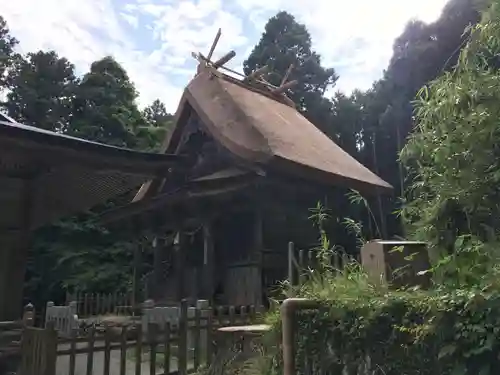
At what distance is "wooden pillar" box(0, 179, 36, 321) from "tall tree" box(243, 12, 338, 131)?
19.9 meters

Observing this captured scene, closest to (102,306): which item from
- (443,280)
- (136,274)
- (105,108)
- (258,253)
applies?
(136,274)

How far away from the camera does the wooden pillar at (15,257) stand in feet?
19.7

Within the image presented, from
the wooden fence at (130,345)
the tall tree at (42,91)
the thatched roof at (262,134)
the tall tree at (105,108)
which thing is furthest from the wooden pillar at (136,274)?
the tall tree at (42,91)

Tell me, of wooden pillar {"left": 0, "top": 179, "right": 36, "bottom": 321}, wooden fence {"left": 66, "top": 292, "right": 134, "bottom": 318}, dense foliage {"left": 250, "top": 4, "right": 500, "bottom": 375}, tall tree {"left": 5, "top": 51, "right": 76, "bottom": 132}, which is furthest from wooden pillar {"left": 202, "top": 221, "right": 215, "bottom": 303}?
tall tree {"left": 5, "top": 51, "right": 76, "bottom": 132}

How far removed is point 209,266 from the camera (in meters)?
10.9

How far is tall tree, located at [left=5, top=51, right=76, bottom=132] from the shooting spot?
2133 centimetres

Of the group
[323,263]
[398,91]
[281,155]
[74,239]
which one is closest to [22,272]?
[323,263]

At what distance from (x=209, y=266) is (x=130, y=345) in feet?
18.4

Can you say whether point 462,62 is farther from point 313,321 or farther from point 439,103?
point 313,321

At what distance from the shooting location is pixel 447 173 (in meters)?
3.31

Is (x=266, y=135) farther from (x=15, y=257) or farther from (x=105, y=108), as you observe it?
(x=105, y=108)

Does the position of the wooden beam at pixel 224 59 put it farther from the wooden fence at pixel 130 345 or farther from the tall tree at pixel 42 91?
the tall tree at pixel 42 91

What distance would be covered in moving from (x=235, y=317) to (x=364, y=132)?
18.4 metres

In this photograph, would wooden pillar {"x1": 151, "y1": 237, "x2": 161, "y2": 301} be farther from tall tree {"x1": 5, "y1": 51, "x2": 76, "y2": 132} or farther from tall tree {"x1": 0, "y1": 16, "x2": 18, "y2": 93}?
tall tree {"x1": 0, "y1": 16, "x2": 18, "y2": 93}
